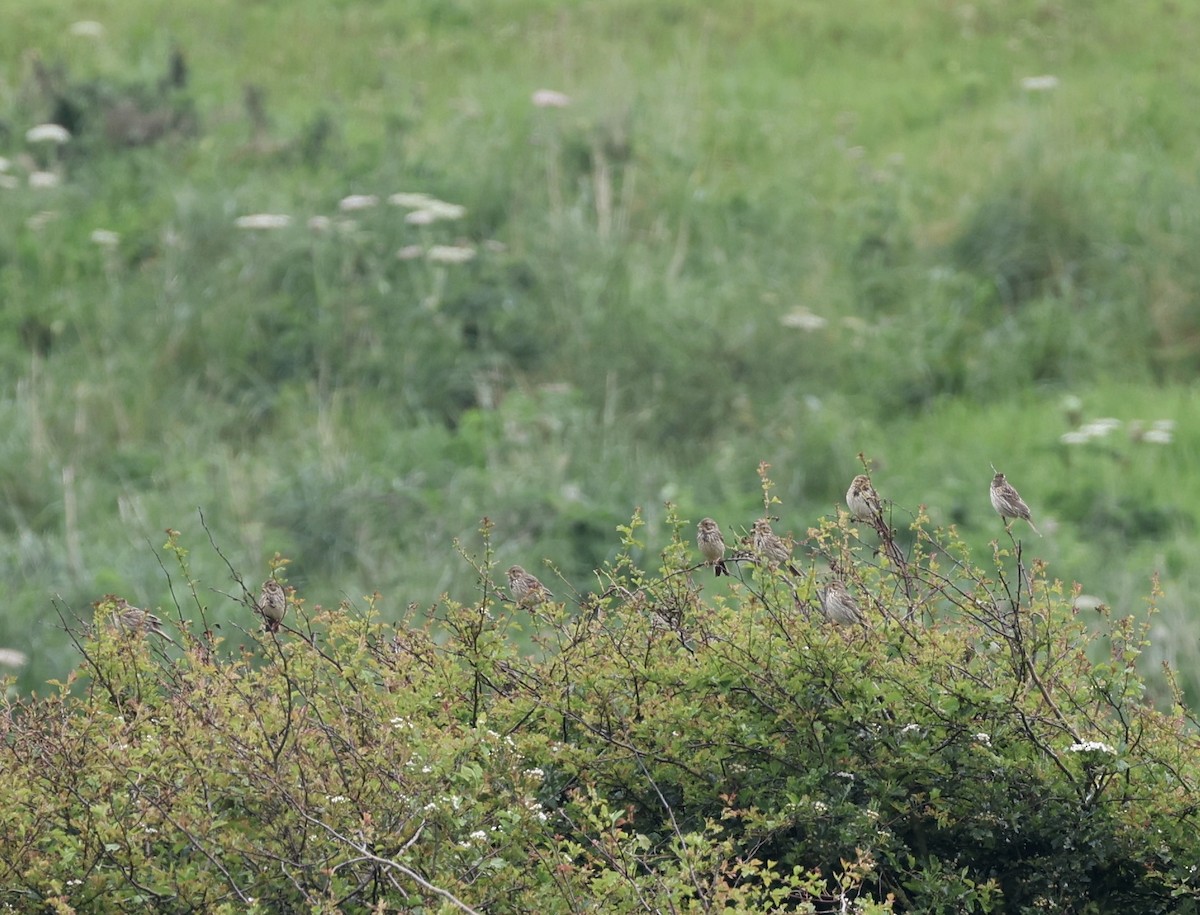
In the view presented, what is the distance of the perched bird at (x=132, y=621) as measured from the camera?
3990mm

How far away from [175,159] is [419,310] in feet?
11.6

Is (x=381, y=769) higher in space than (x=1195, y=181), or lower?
higher

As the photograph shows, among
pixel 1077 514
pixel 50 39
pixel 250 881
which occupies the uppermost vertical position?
pixel 250 881

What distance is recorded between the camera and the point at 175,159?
46.7ft

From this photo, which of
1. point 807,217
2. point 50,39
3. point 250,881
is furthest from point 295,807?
point 50,39

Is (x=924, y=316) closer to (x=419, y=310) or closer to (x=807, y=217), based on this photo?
(x=807, y=217)

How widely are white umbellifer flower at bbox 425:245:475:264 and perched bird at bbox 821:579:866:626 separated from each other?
8.14 m

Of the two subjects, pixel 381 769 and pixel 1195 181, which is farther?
pixel 1195 181

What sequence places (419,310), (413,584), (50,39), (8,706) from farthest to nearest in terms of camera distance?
(50,39), (419,310), (413,584), (8,706)

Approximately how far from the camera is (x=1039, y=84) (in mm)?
14641

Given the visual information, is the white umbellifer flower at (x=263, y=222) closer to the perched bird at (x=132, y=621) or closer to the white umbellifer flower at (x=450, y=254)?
the white umbellifer flower at (x=450, y=254)

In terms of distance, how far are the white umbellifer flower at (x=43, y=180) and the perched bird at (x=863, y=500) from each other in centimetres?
1043

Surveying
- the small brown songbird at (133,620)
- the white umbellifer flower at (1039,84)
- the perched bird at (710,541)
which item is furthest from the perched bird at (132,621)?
the white umbellifer flower at (1039,84)

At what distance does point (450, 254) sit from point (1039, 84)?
18.6 ft
